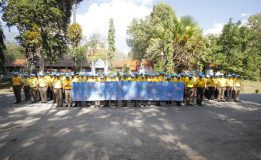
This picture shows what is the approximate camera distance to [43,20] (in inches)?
1045

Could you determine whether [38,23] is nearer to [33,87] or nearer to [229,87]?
[33,87]

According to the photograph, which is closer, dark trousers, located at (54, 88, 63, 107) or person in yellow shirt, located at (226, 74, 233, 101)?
dark trousers, located at (54, 88, 63, 107)

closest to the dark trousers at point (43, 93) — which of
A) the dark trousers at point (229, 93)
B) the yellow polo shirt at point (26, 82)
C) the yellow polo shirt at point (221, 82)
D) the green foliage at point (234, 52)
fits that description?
the yellow polo shirt at point (26, 82)

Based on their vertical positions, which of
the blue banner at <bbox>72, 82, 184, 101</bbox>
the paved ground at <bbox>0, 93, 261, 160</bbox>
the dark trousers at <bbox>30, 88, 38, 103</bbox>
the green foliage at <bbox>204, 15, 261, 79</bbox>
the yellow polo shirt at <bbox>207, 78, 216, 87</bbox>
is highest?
the green foliage at <bbox>204, 15, 261, 79</bbox>

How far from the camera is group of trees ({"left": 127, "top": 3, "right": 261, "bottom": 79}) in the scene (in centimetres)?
2377

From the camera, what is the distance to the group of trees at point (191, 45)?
23766 millimetres

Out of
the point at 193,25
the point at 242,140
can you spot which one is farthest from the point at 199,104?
the point at 193,25

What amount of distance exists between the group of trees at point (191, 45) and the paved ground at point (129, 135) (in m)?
13.4

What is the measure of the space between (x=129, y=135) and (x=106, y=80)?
294 inches

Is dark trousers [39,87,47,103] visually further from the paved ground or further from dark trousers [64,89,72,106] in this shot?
the paved ground

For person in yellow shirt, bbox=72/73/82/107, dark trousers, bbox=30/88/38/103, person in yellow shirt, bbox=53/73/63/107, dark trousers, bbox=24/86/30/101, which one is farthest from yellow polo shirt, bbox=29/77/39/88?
person in yellow shirt, bbox=72/73/82/107

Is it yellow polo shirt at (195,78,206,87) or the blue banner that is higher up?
yellow polo shirt at (195,78,206,87)

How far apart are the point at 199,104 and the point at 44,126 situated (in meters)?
9.59

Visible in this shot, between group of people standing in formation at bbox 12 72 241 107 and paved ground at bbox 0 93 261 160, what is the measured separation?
7.07 feet
